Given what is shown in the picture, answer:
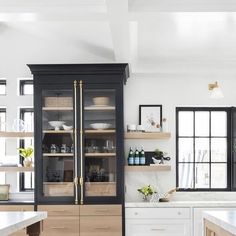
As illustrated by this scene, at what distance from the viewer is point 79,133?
545 cm

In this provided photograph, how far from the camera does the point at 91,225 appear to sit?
535 centimetres

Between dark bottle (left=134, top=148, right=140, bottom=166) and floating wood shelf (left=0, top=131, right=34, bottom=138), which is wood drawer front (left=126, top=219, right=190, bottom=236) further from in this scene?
floating wood shelf (left=0, top=131, right=34, bottom=138)

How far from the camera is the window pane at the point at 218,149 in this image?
606cm

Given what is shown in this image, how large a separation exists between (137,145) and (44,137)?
1.21m

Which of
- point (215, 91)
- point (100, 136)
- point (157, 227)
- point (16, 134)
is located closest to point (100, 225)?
point (157, 227)

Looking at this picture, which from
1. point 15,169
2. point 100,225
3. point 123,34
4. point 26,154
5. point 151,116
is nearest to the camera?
point 123,34

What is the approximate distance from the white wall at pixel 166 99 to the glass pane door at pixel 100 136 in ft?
1.62

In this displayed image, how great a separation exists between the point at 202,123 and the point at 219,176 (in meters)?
0.73

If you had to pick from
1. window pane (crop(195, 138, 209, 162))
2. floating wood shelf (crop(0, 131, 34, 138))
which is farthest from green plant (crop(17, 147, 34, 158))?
window pane (crop(195, 138, 209, 162))

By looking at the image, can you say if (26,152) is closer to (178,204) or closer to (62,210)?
(62,210)

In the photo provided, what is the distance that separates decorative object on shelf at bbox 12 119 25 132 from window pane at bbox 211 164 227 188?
2520mm

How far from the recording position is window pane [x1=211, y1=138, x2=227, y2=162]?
19.9 ft

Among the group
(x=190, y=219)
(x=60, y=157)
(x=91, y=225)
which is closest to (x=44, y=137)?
(x=60, y=157)

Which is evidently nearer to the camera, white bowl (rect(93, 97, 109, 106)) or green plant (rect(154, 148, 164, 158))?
white bowl (rect(93, 97, 109, 106))
